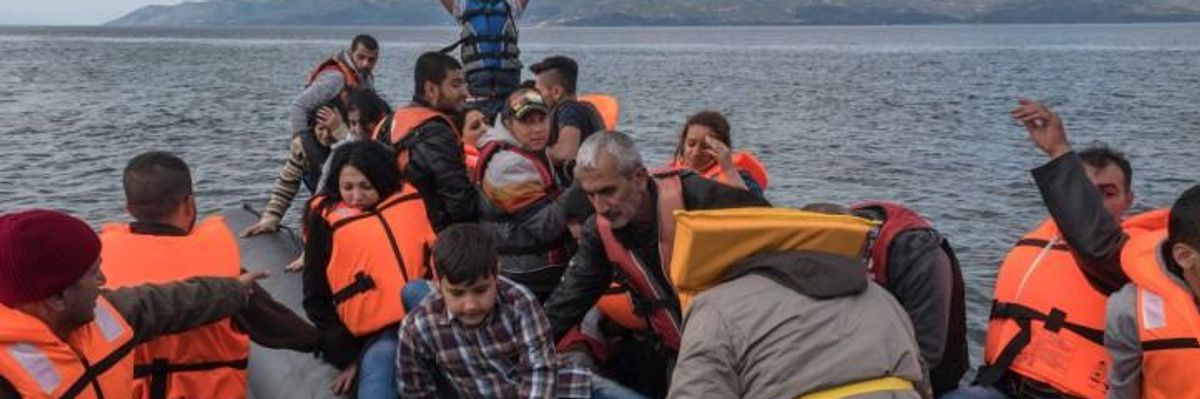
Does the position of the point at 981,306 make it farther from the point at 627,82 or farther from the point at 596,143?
the point at 627,82

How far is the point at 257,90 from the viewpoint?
3559cm

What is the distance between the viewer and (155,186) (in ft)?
11.7

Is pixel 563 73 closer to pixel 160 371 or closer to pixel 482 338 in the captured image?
pixel 482 338

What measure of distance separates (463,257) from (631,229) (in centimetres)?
67

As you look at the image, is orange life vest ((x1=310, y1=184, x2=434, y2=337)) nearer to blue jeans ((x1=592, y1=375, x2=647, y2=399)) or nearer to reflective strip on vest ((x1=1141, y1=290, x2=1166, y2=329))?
blue jeans ((x1=592, y1=375, x2=647, y2=399))

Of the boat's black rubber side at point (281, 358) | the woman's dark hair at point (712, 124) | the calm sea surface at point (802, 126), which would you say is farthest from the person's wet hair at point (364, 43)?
the calm sea surface at point (802, 126)

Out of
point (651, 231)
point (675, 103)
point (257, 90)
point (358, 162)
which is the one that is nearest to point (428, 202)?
point (358, 162)

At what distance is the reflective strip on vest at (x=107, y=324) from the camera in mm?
2980

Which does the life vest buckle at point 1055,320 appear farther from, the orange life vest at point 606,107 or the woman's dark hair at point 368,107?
the woman's dark hair at point 368,107

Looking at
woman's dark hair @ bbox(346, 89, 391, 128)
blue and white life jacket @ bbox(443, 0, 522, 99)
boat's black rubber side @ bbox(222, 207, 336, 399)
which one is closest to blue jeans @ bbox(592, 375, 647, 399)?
boat's black rubber side @ bbox(222, 207, 336, 399)

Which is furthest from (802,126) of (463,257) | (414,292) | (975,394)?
(463,257)

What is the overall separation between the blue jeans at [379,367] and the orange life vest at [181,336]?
53cm

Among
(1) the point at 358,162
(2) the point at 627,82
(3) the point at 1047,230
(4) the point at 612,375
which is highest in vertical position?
(1) the point at 358,162

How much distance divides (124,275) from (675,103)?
90.8ft
